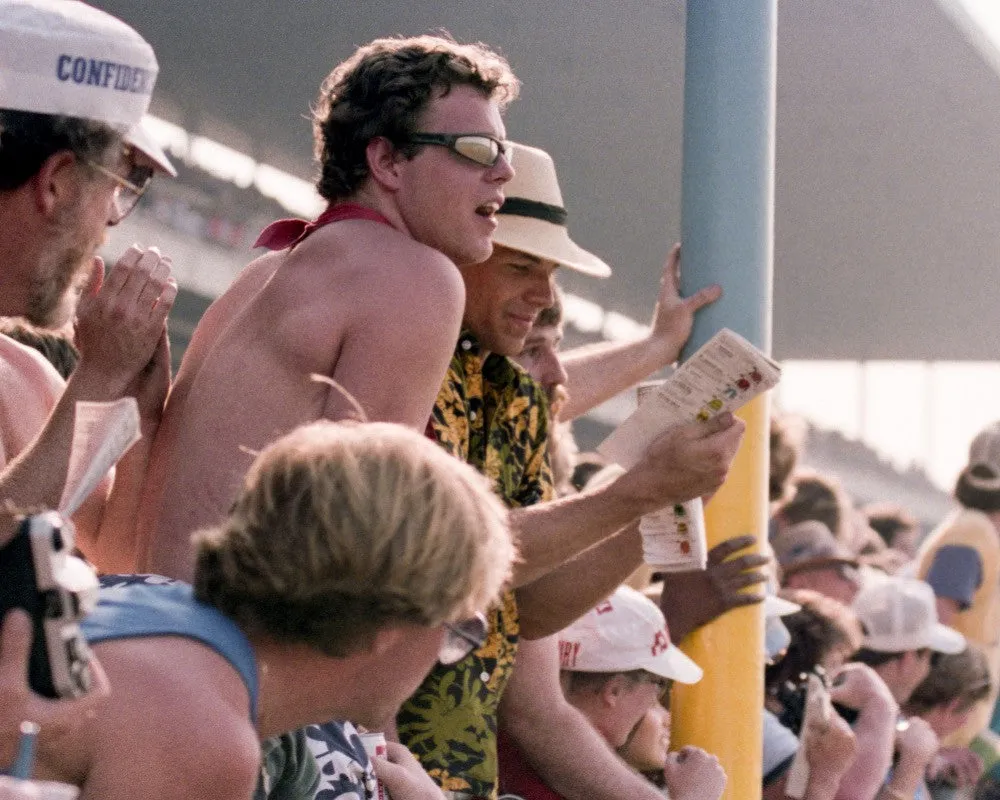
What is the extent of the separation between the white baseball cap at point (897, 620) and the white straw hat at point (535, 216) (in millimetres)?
2635

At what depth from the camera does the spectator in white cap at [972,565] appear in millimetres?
7188

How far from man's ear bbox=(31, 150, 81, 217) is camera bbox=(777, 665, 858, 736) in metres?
2.77

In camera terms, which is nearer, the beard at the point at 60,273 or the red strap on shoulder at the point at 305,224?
the beard at the point at 60,273

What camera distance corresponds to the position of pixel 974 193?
1916cm

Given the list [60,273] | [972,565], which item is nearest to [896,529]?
[972,565]

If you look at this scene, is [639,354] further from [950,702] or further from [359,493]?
[950,702]

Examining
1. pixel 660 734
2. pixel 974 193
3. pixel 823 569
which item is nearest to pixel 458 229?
pixel 660 734

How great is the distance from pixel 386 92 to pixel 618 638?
1.59 m

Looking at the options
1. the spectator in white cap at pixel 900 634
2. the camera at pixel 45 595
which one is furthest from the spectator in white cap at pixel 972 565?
the camera at pixel 45 595

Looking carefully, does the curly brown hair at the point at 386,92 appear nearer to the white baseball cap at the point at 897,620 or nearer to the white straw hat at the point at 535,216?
the white straw hat at the point at 535,216

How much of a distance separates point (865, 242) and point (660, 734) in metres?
16.4

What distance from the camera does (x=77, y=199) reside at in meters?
3.06

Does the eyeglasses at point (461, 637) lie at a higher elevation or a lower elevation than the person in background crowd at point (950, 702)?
higher

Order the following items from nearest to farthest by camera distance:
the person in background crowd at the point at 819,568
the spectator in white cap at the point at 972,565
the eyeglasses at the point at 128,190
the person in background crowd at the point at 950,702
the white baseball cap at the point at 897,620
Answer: the eyeglasses at the point at 128,190, the white baseball cap at the point at 897,620, the person in background crowd at the point at 950,702, the person in background crowd at the point at 819,568, the spectator in white cap at the point at 972,565
